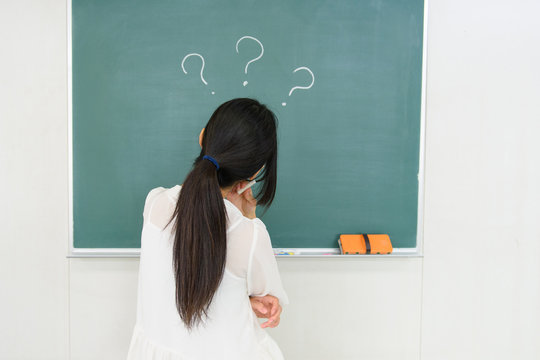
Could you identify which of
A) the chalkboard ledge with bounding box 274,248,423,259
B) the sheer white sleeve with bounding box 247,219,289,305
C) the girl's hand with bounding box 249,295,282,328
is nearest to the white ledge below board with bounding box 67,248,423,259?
the chalkboard ledge with bounding box 274,248,423,259

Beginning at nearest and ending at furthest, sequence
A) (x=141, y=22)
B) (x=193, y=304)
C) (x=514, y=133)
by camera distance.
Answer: (x=193, y=304) → (x=141, y=22) → (x=514, y=133)

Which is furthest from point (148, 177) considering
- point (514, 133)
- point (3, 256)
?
point (514, 133)

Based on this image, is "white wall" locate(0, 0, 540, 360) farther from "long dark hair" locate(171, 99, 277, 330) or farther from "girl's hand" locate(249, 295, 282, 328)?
"long dark hair" locate(171, 99, 277, 330)

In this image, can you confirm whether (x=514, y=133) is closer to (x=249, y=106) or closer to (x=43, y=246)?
(x=249, y=106)

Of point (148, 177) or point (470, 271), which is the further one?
point (470, 271)

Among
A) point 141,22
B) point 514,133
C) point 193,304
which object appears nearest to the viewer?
point 193,304

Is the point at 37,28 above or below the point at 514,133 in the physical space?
above

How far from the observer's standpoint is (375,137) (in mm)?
1518

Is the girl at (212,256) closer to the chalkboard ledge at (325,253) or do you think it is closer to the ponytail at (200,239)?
the ponytail at (200,239)

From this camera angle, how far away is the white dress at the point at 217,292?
789 millimetres

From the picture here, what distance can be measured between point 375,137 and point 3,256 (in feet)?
5.81

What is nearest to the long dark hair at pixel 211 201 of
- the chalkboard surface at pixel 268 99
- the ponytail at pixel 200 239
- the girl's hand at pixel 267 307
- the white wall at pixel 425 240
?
the ponytail at pixel 200 239

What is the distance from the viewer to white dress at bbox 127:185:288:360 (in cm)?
79

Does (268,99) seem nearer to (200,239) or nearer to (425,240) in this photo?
(200,239)
